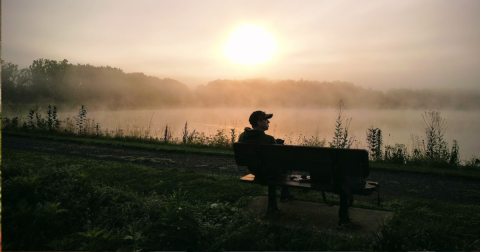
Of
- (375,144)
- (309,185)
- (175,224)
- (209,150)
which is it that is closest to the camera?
(175,224)

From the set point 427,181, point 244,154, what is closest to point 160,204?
point 244,154

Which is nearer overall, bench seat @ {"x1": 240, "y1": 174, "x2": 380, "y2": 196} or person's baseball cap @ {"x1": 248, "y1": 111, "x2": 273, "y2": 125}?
bench seat @ {"x1": 240, "y1": 174, "x2": 380, "y2": 196}

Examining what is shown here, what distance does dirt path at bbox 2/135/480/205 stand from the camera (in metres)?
6.97

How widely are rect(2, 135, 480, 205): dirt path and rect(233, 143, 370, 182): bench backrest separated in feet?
8.31

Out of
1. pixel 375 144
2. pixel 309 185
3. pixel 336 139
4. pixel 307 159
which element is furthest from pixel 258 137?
pixel 375 144

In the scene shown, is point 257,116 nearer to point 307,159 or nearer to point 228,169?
point 307,159

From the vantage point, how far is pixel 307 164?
4.28 meters

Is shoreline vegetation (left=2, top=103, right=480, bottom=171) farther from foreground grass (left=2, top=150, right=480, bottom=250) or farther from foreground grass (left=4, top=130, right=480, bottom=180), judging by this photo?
foreground grass (left=2, top=150, right=480, bottom=250)

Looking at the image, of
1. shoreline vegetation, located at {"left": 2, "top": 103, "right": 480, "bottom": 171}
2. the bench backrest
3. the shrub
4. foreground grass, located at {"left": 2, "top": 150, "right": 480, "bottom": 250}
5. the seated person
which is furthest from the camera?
the shrub

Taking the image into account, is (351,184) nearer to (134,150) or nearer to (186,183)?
(186,183)

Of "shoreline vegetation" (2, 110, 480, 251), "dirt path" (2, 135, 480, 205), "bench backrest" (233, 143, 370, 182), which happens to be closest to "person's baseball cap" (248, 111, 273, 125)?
"bench backrest" (233, 143, 370, 182)

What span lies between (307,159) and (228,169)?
202 inches

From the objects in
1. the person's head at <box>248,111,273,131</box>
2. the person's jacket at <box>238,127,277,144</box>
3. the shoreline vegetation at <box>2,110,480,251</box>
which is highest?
the person's head at <box>248,111,273,131</box>

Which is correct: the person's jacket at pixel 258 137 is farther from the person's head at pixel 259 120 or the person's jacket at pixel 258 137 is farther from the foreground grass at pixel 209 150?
the foreground grass at pixel 209 150
